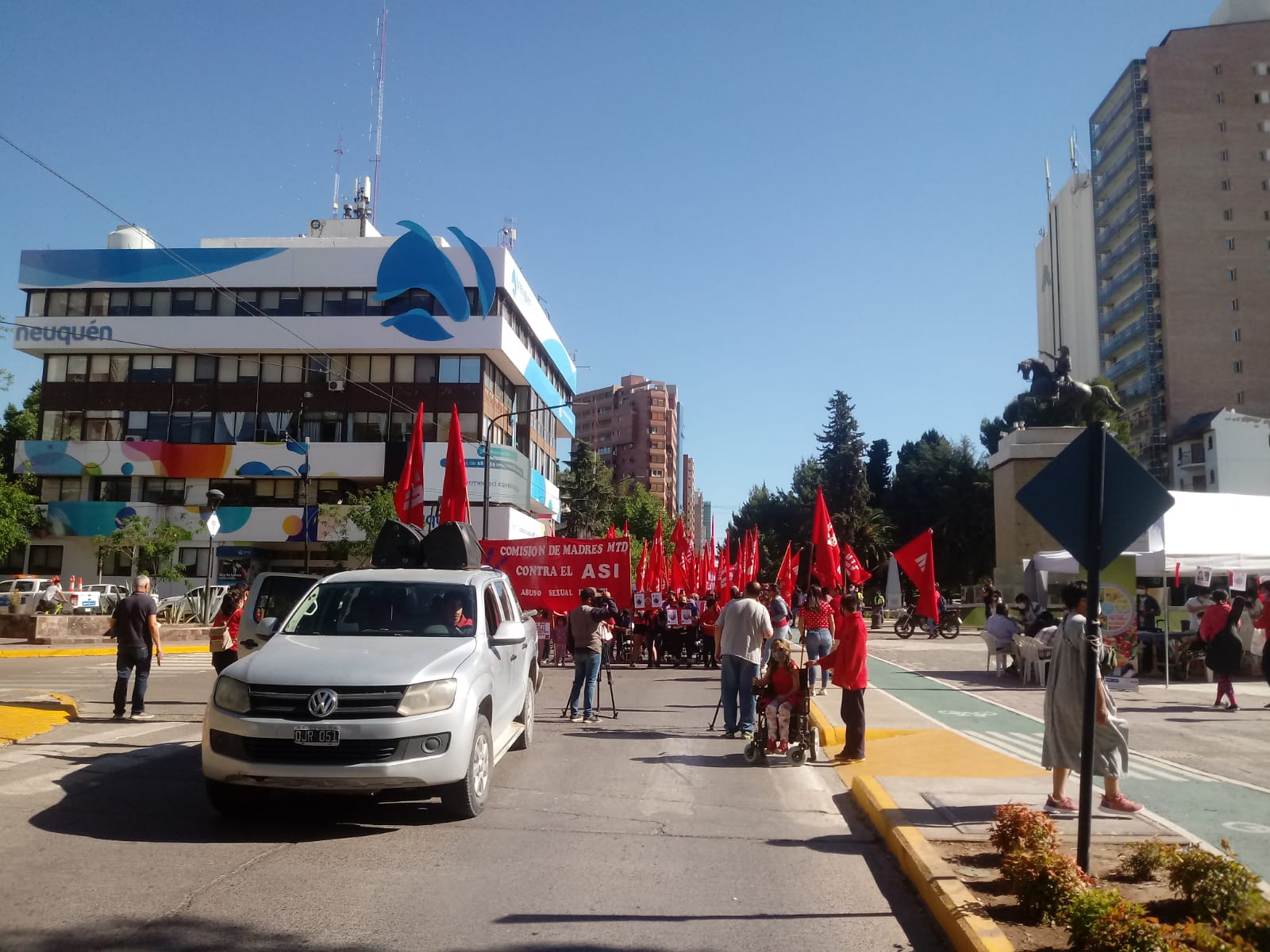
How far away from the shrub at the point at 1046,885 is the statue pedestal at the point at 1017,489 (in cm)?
3239

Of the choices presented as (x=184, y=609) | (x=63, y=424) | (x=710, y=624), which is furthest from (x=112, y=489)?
(x=710, y=624)

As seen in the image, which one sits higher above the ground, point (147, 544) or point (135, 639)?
point (147, 544)

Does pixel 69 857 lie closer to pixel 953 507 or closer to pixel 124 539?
pixel 124 539

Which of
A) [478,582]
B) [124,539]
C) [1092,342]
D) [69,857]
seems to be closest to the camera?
[69,857]

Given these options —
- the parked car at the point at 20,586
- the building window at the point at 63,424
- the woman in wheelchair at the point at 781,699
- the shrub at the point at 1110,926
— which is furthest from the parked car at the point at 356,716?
the building window at the point at 63,424

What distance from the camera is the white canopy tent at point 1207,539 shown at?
19.8 metres

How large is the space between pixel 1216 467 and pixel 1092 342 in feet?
78.6

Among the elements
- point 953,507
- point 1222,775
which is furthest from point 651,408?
point 1222,775

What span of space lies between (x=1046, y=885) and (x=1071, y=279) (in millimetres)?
96512

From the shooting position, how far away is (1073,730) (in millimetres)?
7500

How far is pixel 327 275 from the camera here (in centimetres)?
5644

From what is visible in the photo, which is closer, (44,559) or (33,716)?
(33,716)

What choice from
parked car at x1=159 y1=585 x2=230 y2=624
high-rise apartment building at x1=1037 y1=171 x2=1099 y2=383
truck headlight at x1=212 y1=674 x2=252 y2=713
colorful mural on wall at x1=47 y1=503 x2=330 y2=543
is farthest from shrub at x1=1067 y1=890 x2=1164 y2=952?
high-rise apartment building at x1=1037 y1=171 x2=1099 y2=383

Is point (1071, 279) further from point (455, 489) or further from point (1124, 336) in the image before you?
point (455, 489)
